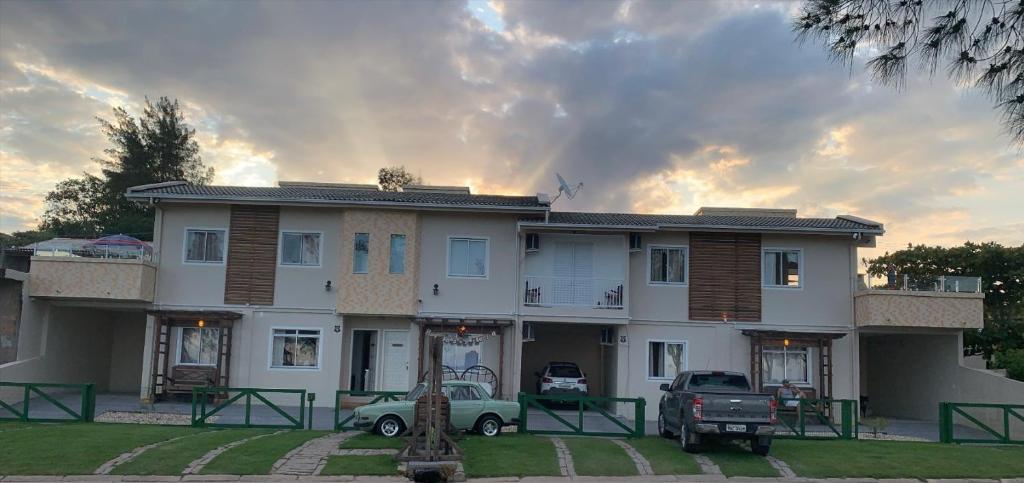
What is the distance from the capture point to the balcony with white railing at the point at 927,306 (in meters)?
24.6

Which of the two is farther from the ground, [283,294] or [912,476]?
[283,294]

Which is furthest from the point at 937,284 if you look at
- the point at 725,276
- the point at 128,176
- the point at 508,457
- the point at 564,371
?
the point at 128,176

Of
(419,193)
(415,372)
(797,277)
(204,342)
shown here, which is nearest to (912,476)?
(797,277)

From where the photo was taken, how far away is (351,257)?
81.0 ft

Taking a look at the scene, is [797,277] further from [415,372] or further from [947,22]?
[947,22]

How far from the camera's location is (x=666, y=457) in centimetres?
1491

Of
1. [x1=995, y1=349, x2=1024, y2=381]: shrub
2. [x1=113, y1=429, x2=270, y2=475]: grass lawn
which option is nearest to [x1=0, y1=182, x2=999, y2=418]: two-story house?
[x1=995, y1=349, x2=1024, y2=381]: shrub

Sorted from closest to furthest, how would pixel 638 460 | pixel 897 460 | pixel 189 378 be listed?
pixel 638 460 → pixel 897 460 → pixel 189 378

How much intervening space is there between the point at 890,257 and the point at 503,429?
28074 mm

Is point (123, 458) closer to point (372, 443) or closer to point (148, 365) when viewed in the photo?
point (372, 443)

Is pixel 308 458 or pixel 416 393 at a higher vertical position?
pixel 416 393

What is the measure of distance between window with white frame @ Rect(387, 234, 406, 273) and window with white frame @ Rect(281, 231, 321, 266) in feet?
7.67

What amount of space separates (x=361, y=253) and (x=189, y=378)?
6.27 meters

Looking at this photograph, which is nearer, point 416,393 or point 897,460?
point 897,460
